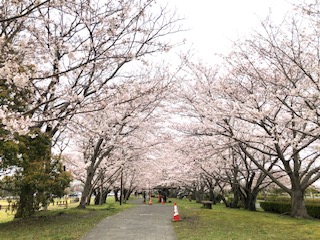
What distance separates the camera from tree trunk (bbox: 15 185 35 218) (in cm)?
1123

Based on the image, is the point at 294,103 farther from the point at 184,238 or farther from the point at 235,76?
the point at 184,238

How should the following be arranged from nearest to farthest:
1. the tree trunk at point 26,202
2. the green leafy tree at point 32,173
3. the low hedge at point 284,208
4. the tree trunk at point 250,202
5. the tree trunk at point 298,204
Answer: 1. the green leafy tree at point 32,173
2. the tree trunk at point 26,202
3. the tree trunk at point 298,204
4. the low hedge at point 284,208
5. the tree trunk at point 250,202

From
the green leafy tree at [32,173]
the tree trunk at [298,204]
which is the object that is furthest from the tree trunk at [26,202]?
the tree trunk at [298,204]

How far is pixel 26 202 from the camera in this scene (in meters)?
11.6

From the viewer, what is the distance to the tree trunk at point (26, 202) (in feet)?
36.8

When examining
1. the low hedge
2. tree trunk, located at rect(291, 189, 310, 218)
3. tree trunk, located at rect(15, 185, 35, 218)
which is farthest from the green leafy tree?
the low hedge

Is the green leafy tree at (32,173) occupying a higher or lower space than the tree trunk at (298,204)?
higher

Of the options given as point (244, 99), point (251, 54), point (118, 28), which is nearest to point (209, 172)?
point (244, 99)

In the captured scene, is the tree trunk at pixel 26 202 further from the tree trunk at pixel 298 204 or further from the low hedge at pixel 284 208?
the low hedge at pixel 284 208

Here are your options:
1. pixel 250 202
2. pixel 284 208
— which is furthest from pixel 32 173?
pixel 284 208

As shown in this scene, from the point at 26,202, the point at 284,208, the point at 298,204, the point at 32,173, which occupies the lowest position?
the point at 284,208

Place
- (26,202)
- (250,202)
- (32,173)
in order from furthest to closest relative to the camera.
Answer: (250,202)
(26,202)
(32,173)

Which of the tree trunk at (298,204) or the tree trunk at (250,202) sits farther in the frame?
the tree trunk at (250,202)

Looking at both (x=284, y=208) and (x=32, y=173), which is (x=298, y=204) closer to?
(x=284, y=208)
